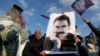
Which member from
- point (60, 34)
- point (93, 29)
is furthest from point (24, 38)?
point (93, 29)

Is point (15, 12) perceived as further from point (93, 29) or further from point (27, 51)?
point (93, 29)

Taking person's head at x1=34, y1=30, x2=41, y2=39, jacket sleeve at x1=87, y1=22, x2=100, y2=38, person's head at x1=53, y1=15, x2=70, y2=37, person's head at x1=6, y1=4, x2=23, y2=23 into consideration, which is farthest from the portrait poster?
person's head at x1=6, y1=4, x2=23, y2=23

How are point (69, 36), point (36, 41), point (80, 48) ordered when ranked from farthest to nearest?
point (36, 41) → point (69, 36) → point (80, 48)

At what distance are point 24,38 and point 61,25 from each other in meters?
0.95

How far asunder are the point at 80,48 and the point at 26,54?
1.41 metres

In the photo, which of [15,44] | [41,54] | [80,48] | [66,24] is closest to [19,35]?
[15,44]

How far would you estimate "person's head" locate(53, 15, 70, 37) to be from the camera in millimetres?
5809

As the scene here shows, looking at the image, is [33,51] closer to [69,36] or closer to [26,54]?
[26,54]

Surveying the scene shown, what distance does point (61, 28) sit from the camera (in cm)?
589

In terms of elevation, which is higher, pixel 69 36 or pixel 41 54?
pixel 69 36

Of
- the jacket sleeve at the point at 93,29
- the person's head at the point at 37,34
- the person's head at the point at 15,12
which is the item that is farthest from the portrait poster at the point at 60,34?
the person's head at the point at 15,12

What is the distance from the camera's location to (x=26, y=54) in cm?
595

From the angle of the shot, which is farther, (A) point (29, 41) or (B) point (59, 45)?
(A) point (29, 41)

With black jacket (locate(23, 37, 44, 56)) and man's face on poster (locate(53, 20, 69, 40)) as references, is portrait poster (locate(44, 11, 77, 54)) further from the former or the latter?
black jacket (locate(23, 37, 44, 56))
